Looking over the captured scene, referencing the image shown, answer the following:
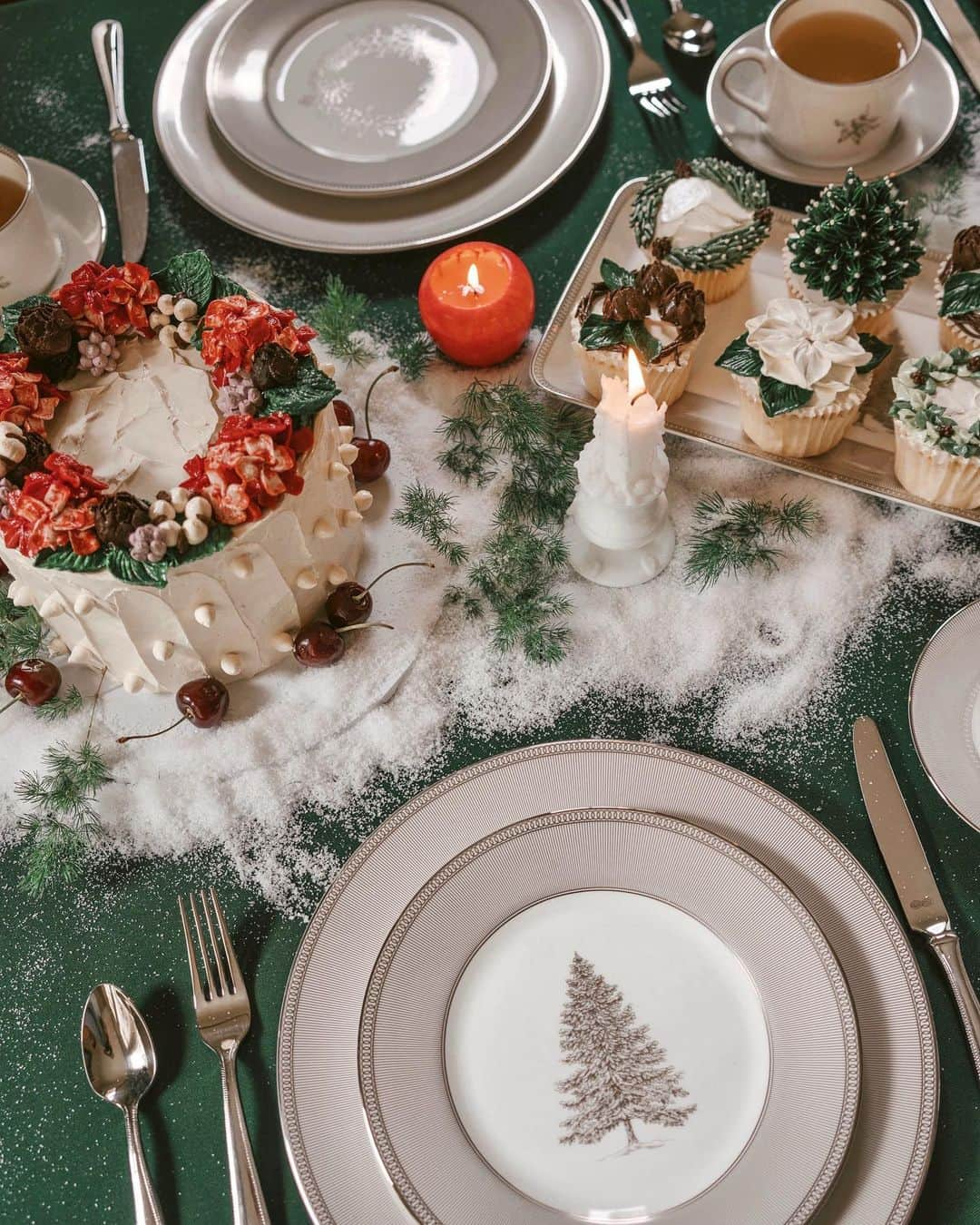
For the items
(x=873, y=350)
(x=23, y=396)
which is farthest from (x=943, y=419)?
(x=23, y=396)

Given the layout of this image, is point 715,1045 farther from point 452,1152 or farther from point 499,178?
point 499,178

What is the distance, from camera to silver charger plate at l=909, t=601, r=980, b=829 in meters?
0.97

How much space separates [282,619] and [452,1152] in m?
0.48

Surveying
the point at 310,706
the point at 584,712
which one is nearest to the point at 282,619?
the point at 310,706

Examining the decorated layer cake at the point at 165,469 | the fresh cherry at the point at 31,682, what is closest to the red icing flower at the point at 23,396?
the decorated layer cake at the point at 165,469

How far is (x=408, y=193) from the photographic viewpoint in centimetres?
135

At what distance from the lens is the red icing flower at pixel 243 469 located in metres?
0.92

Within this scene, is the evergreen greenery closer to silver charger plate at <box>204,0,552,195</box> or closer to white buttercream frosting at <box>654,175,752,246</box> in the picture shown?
white buttercream frosting at <box>654,175,752,246</box>

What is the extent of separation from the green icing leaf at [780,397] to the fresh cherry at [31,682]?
72cm

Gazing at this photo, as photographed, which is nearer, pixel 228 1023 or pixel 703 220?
pixel 228 1023

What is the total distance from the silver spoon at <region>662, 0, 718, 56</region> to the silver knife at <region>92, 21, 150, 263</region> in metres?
0.67

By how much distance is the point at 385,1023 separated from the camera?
0.89 metres

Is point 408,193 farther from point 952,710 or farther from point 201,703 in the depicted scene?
point 952,710

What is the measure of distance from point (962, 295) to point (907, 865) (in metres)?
0.54
